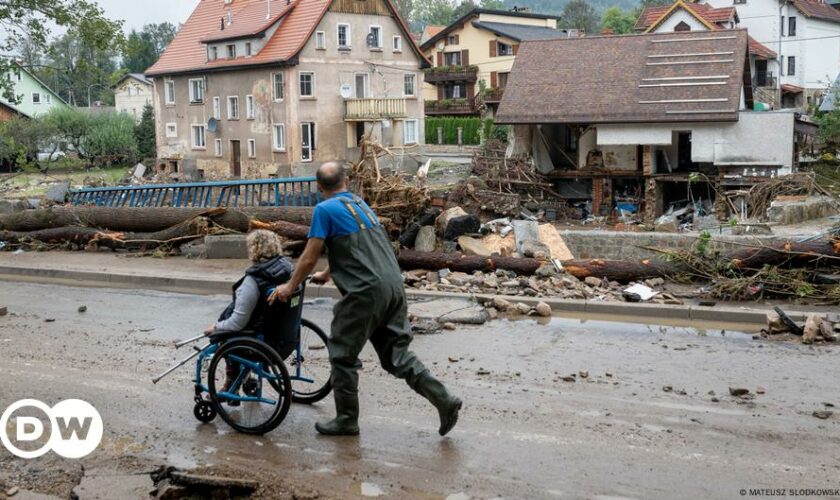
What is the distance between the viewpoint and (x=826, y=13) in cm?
6444

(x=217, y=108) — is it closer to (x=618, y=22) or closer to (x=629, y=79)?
(x=629, y=79)

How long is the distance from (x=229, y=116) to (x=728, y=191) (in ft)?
96.6

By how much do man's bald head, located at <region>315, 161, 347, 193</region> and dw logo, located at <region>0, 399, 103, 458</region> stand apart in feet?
8.31

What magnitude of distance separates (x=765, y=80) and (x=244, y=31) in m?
33.3

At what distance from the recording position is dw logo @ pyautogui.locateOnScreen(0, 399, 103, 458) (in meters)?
6.75

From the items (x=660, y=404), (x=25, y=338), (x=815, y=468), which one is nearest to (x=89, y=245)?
(x=25, y=338)

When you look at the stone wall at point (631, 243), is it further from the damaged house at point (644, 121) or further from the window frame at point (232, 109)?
the window frame at point (232, 109)

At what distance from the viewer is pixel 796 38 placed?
62875 millimetres

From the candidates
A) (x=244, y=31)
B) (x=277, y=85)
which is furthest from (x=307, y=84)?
(x=244, y=31)

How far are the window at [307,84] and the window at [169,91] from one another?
446 inches

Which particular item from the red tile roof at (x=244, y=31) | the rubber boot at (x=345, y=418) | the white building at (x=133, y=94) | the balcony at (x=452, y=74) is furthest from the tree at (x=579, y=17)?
the rubber boot at (x=345, y=418)

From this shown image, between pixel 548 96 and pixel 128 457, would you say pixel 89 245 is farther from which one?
pixel 548 96

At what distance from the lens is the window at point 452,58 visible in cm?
6919

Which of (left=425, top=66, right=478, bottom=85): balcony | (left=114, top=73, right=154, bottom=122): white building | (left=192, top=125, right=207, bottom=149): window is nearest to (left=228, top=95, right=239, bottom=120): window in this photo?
(left=192, top=125, right=207, bottom=149): window
